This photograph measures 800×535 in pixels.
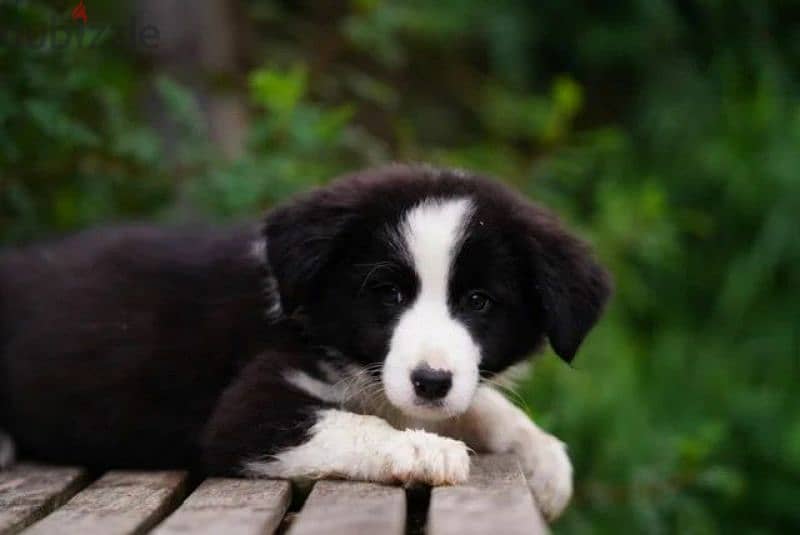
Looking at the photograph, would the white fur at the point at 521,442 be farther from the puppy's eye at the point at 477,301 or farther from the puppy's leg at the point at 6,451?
the puppy's leg at the point at 6,451

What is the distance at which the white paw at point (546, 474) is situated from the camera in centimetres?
360

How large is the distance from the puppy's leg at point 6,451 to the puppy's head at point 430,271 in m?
1.09

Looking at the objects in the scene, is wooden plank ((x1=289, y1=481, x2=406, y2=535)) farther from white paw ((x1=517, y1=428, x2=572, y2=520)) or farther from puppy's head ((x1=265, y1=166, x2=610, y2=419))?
white paw ((x1=517, y1=428, x2=572, y2=520))

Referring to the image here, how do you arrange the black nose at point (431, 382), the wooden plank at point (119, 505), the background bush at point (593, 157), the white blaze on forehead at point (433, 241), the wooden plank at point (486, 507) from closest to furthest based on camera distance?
the wooden plank at point (486, 507), the wooden plank at point (119, 505), the black nose at point (431, 382), the white blaze on forehead at point (433, 241), the background bush at point (593, 157)

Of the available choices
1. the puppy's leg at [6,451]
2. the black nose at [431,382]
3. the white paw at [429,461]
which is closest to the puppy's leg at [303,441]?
the white paw at [429,461]

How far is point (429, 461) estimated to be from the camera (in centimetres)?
298

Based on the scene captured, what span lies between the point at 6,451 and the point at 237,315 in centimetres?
94

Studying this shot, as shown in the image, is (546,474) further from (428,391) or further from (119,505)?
(119,505)

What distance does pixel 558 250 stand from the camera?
3.60 metres

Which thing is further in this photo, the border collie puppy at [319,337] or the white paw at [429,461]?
the border collie puppy at [319,337]

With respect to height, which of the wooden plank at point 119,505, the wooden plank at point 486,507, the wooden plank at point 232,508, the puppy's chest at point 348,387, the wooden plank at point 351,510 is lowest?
the wooden plank at point 119,505

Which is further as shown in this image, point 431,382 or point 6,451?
point 6,451

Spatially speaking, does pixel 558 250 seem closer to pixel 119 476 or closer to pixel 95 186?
pixel 119 476

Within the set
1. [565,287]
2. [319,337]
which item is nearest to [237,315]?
[319,337]
